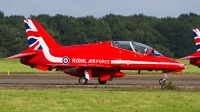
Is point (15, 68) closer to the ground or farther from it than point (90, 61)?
farther from it

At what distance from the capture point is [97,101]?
21.0 meters

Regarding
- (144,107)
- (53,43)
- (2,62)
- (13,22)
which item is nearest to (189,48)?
(13,22)

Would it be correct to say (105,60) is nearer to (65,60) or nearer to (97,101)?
(65,60)

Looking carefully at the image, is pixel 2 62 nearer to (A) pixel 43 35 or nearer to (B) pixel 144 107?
(A) pixel 43 35

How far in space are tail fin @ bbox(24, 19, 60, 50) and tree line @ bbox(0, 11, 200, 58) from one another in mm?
57182

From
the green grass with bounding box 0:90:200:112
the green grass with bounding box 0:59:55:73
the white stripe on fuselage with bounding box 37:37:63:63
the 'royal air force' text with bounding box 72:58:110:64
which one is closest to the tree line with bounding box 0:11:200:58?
the green grass with bounding box 0:59:55:73

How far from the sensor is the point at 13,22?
113m

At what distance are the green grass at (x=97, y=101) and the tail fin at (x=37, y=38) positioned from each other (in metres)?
Answer: 10.5

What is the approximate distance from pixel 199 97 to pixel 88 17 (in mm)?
97062

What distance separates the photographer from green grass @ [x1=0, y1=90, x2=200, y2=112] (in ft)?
62.7

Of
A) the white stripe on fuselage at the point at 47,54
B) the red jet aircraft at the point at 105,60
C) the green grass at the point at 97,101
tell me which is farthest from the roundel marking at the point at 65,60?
the green grass at the point at 97,101

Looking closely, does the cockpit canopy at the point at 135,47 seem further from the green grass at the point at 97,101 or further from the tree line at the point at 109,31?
the tree line at the point at 109,31

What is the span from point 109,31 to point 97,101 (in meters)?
89.0

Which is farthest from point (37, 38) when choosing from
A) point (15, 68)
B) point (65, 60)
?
point (15, 68)
